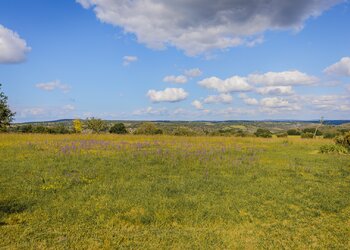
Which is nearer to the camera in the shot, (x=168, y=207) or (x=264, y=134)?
(x=168, y=207)

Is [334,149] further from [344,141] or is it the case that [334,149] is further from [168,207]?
[168,207]

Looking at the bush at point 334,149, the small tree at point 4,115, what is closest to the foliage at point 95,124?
the small tree at point 4,115

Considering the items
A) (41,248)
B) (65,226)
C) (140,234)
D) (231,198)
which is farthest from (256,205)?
(41,248)

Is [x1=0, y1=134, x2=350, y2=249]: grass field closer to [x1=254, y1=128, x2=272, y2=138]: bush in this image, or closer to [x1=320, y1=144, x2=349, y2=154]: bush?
[x1=320, y1=144, x2=349, y2=154]: bush

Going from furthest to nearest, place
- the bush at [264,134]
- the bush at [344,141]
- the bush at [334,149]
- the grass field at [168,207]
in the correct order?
1. the bush at [264,134]
2. the bush at [344,141]
3. the bush at [334,149]
4. the grass field at [168,207]

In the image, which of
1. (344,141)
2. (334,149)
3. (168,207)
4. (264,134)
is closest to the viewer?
(168,207)

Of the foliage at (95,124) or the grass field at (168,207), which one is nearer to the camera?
the grass field at (168,207)

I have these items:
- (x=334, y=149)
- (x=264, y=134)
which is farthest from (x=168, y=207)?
(x=264, y=134)

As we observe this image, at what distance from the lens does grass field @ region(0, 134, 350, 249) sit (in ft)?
21.5

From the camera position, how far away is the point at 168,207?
8.60m

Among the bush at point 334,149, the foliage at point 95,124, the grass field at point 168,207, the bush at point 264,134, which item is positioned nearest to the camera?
the grass field at point 168,207

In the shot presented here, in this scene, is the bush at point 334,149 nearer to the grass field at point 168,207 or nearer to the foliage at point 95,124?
the grass field at point 168,207

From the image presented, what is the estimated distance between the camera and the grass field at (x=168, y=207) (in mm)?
6551

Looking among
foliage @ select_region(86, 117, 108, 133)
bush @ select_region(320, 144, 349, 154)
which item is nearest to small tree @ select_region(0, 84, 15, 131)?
foliage @ select_region(86, 117, 108, 133)
